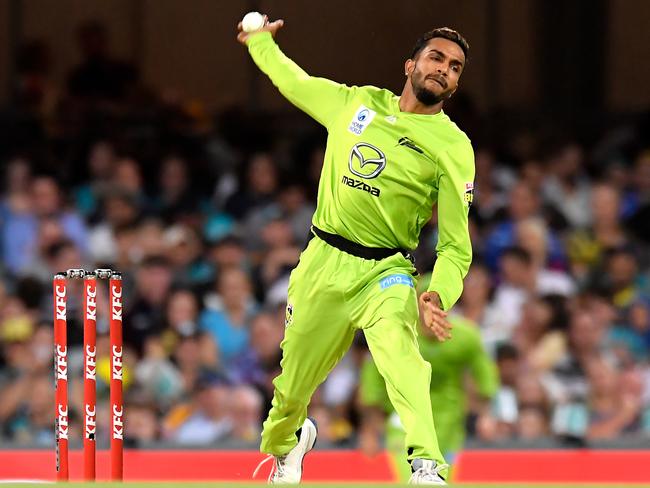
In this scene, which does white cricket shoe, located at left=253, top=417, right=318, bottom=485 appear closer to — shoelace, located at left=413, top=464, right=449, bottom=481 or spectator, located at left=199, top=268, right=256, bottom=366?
shoelace, located at left=413, top=464, right=449, bottom=481

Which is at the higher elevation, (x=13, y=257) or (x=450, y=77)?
(x=13, y=257)

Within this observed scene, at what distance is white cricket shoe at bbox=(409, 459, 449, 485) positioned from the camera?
6.72 m

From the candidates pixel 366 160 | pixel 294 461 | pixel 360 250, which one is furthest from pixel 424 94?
pixel 294 461

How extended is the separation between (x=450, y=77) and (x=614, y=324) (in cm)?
461

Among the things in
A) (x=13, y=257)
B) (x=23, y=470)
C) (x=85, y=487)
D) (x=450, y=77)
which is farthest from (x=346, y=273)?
(x=13, y=257)

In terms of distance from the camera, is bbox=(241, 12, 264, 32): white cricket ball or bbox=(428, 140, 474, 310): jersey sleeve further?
bbox=(241, 12, 264, 32): white cricket ball

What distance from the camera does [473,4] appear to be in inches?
548

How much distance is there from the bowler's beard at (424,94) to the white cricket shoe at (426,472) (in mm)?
1581

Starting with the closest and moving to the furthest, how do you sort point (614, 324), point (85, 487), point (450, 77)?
point (85, 487) < point (450, 77) < point (614, 324)

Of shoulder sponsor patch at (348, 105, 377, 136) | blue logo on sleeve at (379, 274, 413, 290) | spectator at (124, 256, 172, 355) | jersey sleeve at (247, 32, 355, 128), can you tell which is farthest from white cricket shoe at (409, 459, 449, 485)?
spectator at (124, 256, 172, 355)

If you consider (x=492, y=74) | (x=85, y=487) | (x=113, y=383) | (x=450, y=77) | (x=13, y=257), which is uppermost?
(x=492, y=74)

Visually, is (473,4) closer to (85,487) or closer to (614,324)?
(614,324)

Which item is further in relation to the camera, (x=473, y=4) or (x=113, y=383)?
(x=473, y=4)

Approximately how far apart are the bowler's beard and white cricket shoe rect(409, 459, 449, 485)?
1581 mm
